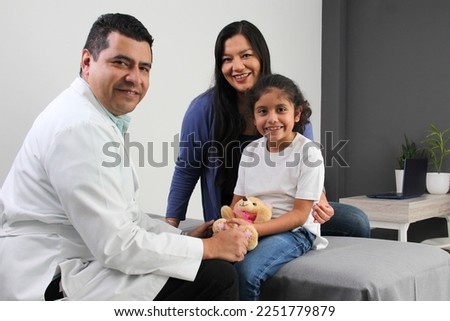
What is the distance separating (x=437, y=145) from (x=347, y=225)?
7.22 feet

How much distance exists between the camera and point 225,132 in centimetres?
225

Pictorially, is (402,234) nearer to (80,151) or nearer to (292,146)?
(292,146)

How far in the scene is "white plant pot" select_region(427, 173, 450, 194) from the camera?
3996mm

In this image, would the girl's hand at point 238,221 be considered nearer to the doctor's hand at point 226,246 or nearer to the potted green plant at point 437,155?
the doctor's hand at point 226,246

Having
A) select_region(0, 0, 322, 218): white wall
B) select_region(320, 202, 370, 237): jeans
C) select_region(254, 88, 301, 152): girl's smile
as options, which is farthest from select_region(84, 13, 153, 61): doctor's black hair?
select_region(320, 202, 370, 237): jeans

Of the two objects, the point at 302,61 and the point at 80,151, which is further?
the point at 302,61

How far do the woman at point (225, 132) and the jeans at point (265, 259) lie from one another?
1.80 ft

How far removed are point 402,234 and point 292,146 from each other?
2074mm

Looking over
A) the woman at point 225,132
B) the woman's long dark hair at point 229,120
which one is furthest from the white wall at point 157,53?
the woman's long dark hair at point 229,120

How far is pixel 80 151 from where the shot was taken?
132cm

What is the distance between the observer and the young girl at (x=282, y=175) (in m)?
1.72

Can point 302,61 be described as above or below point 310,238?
above

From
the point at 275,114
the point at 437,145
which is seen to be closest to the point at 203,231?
the point at 275,114

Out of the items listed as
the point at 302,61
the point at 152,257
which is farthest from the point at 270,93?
the point at 302,61
